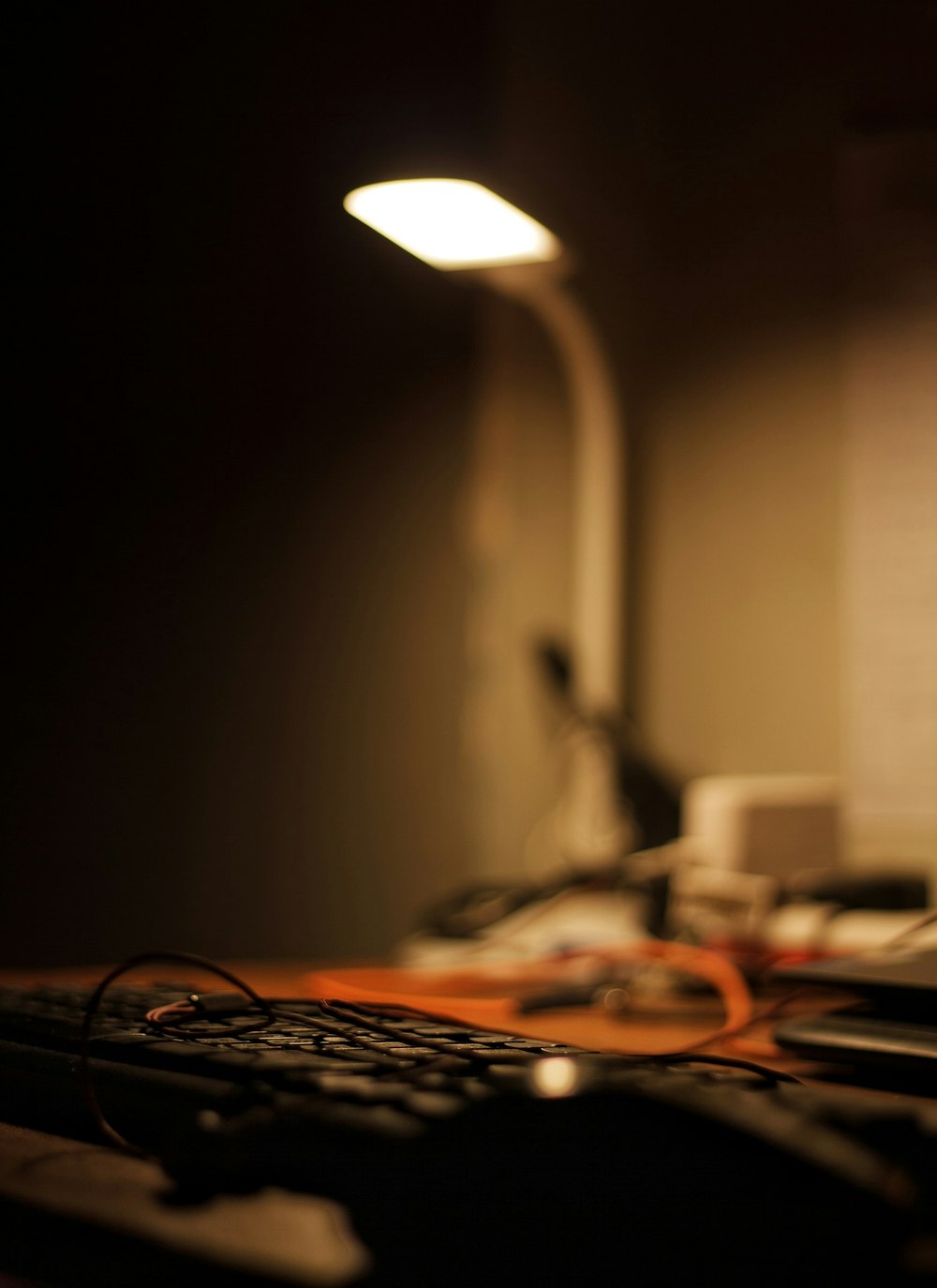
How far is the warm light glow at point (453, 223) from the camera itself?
0.89 metres

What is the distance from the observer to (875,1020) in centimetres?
60

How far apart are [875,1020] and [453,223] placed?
2.23ft

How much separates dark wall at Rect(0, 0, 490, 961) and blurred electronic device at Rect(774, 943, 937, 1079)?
575 millimetres

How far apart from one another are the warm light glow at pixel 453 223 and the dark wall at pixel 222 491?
0.04 m

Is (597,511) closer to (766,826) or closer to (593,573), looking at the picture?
(593,573)

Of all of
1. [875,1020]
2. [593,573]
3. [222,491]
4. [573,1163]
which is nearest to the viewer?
[573,1163]

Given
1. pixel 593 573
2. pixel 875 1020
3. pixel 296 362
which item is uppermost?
pixel 296 362

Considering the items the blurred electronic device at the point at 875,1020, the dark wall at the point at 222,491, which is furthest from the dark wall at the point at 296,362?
the blurred electronic device at the point at 875,1020

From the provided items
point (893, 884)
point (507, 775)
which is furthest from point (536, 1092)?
point (507, 775)

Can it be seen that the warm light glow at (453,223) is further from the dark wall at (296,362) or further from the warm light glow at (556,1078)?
the warm light glow at (556,1078)

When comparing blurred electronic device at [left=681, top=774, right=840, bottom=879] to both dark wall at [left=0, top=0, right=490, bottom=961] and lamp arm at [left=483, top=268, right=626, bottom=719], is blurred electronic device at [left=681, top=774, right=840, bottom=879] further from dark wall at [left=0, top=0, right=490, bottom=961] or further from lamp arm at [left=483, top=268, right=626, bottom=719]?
dark wall at [left=0, top=0, right=490, bottom=961]

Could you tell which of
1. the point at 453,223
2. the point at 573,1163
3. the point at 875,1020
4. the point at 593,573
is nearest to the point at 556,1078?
the point at 573,1163

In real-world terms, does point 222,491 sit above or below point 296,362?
below

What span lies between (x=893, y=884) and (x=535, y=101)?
3.11 ft
